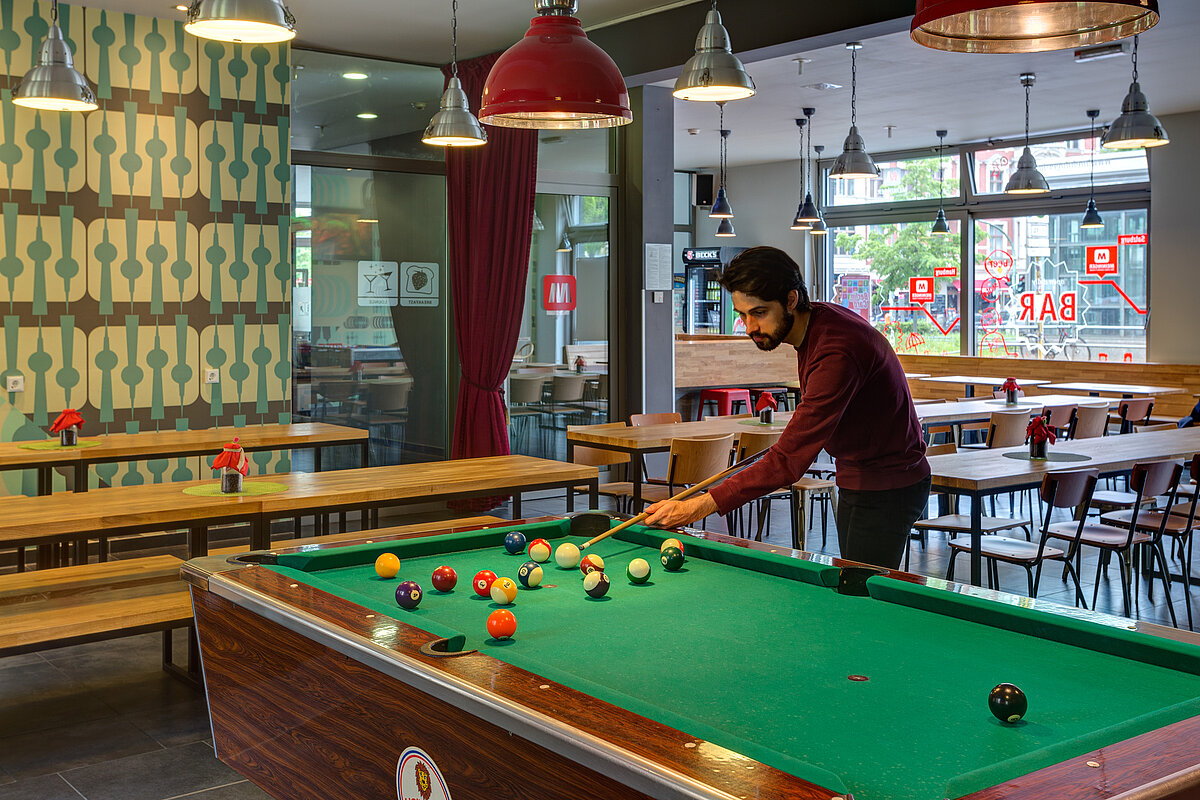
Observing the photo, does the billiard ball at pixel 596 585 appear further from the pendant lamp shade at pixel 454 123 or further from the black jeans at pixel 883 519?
the pendant lamp shade at pixel 454 123

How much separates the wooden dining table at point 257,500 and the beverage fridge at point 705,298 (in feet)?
37.1

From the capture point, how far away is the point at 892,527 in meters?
3.50

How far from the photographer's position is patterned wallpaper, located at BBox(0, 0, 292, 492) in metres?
6.56

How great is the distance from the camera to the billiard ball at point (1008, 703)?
5.71 feet

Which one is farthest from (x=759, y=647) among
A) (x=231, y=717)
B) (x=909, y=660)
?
(x=231, y=717)

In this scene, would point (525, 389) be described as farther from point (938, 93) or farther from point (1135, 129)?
point (938, 93)

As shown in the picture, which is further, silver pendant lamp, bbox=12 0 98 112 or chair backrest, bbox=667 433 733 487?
chair backrest, bbox=667 433 733 487

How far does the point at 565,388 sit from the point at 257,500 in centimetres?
495

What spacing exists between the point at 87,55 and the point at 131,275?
4.56 ft

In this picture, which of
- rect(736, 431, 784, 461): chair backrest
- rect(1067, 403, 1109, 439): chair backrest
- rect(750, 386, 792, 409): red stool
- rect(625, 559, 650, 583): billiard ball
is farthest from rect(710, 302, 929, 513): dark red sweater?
rect(750, 386, 792, 409): red stool

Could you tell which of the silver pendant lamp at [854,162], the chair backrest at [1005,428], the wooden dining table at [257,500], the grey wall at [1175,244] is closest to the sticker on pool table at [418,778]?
the wooden dining table at [257,500]

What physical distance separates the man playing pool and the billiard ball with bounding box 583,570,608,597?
1.96 feet

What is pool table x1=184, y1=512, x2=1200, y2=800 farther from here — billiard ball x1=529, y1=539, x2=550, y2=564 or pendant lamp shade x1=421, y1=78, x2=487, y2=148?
pendant lamp shade x1=421, y1=78, x2=487, y2=148

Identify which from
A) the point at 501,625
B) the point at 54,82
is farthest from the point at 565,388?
the point at 501,625
